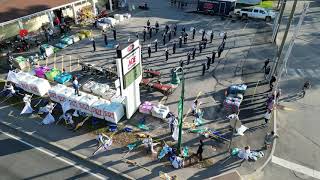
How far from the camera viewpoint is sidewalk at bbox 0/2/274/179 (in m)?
19.8

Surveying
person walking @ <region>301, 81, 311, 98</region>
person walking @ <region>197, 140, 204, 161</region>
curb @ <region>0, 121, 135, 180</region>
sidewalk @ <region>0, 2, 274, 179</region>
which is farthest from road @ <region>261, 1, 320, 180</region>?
curb @ <region>0, 121, 135, 180</region>

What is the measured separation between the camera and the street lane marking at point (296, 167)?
1928cm

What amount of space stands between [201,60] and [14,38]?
811 inches

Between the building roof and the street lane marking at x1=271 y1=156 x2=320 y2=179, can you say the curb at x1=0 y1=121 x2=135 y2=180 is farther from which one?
the building roof

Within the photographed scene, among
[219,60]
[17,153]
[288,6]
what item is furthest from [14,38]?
[288,6]

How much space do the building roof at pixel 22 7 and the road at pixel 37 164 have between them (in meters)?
16.8

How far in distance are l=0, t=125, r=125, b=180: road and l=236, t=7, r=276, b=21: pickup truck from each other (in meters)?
A: 29.8

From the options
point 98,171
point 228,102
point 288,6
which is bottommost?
point 98,171

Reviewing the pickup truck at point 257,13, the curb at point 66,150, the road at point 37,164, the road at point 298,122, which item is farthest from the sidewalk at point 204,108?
the pickup truck at point 257,13

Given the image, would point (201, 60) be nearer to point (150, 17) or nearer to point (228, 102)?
point (228, 102)

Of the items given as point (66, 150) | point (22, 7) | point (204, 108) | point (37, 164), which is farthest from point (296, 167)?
point (22, 7)

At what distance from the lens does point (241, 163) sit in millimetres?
19938

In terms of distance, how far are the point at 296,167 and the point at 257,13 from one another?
2590cm

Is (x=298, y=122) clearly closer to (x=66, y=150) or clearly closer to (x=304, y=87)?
(x=304, y=87)
